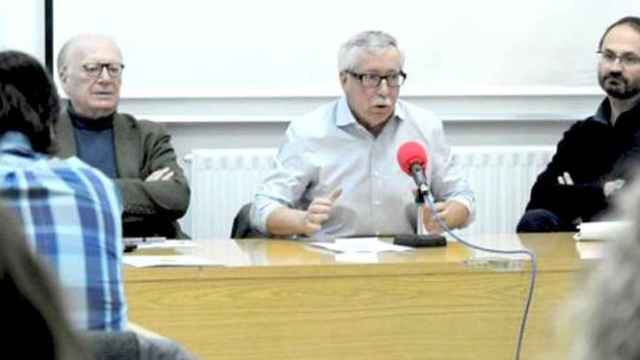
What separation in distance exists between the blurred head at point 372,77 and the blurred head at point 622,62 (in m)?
1.10

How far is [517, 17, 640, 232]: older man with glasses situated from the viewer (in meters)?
4.97

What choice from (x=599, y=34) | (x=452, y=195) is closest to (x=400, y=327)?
(x=452, y=195)

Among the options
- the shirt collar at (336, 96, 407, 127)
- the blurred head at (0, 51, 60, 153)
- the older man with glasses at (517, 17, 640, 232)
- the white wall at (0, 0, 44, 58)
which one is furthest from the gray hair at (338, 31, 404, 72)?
the blurred head at (0, 51, 60, 153)

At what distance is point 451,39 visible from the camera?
18.5 ft

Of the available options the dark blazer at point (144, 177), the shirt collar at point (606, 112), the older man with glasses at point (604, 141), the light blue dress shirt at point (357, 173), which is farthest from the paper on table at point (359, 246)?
the shirt collar at point (606, 112)

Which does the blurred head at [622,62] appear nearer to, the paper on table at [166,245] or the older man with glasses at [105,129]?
the older man with glasses at [105,129]

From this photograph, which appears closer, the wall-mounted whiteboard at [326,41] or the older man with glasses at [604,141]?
the older man with glasses at [604,141]

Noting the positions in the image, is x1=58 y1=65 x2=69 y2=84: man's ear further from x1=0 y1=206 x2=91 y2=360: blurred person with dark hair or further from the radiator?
x1=0 y1=206 x2=91 y2=360: blurred person with dark hair

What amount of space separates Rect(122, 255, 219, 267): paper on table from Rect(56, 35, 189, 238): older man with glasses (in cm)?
126

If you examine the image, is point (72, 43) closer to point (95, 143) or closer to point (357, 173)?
point (95, 143)

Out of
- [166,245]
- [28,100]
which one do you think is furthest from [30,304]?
[166,245]

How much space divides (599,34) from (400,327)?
274 cm

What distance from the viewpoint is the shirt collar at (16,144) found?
2449mm

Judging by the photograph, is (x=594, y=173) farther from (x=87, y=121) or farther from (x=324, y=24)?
(x=87, y=121)
